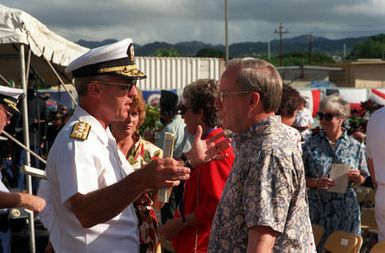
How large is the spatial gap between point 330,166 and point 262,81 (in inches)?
123

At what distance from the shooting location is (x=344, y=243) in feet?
14.9

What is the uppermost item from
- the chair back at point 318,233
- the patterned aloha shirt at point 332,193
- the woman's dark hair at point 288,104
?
the woman's dark hair at point 288,104

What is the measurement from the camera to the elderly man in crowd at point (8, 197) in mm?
2819

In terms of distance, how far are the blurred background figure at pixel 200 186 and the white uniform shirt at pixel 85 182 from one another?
80cm

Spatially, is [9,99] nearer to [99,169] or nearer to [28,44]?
[99,169]

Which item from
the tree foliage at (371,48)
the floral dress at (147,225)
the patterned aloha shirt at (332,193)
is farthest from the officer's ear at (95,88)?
the tree foliage at (371,48)

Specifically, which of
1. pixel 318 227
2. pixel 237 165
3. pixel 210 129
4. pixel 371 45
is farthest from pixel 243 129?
pixel 371 45

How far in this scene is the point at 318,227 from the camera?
16.5 ft

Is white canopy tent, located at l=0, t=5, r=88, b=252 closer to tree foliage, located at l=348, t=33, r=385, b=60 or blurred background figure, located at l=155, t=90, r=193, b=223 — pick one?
A: blurred background figure, located at l=155, t=90, r=193, b=223

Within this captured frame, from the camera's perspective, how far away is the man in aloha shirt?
7.60 feet

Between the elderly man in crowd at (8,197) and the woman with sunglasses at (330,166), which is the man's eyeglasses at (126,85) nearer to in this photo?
the elderly man in crowd at (8,197)

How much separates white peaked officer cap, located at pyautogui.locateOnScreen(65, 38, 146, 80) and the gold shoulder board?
23 centimetres

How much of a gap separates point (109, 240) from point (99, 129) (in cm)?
45

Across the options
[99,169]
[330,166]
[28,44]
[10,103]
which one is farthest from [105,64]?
[28,44]
